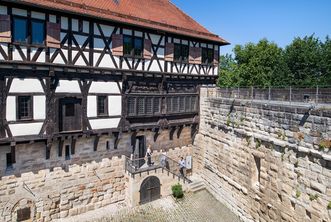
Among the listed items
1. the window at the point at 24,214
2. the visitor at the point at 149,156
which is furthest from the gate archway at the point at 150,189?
the window at the point at 24,214

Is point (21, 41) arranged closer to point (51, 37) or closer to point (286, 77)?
point (51, 37)

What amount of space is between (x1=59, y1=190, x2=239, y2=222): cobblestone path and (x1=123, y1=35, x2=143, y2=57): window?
8313mm

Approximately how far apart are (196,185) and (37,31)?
40.3ft

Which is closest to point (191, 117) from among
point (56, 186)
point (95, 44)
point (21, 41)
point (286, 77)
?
point (95, 44)

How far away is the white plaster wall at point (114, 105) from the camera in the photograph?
1373cm

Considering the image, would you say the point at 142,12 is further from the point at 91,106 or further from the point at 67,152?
the point at 67,152

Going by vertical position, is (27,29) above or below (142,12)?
below

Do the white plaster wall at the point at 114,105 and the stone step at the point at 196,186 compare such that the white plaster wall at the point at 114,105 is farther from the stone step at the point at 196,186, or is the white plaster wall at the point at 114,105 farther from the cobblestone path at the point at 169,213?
the stone step at the point at 196,186

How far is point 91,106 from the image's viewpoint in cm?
1312

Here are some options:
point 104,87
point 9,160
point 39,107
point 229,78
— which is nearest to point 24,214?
point 9,160

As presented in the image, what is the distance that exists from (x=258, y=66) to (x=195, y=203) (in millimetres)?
20395

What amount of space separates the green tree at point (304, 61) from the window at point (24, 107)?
24021 millimetres

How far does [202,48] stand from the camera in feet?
57.0

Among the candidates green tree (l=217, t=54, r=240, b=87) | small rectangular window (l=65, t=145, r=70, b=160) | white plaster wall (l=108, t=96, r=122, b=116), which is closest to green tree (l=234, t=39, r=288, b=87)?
green tree (l=217, t=54, r=240, b=87)
